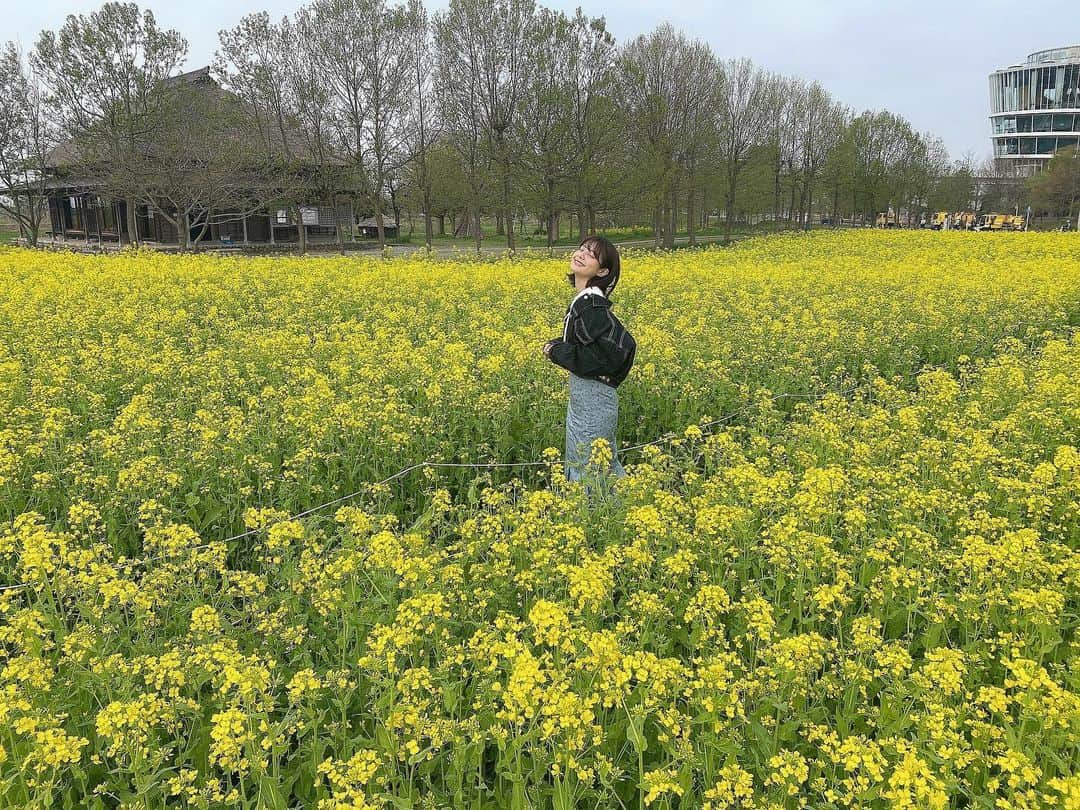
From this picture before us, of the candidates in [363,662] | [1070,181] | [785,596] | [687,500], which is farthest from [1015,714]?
[1070,181]

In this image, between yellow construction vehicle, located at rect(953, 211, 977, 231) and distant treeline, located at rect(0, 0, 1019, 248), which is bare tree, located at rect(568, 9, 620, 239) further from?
yellow construction vehicle, located at rect(953, 211, 977, 231)

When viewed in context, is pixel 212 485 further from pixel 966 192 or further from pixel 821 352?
pixel 966 192

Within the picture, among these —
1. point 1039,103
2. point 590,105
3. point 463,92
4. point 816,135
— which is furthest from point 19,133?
point 1039,103

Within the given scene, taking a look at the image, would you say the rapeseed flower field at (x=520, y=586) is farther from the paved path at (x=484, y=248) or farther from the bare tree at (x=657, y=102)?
the bare tree at (x=657, y=102)

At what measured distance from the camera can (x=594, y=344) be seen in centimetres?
548

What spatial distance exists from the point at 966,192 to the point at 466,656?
71.2m

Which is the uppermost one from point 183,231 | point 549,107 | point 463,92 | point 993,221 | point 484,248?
point 463,92

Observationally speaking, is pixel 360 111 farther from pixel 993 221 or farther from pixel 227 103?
pixel 993 221

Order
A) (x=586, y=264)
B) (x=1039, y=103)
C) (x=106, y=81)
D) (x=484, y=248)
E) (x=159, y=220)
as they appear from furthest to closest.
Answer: (x=1039, y=103)
(x=484, y=248)
(x=159, y=220)
(x=106, y=81)
(x=586, y=264)

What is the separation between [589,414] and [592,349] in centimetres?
56

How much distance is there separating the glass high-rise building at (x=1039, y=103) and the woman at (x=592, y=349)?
126788 millimetres

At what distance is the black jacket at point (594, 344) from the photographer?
544 cm

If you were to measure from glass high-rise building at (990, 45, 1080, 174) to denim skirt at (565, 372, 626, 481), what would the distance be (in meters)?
127

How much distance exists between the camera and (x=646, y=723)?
303 cm
